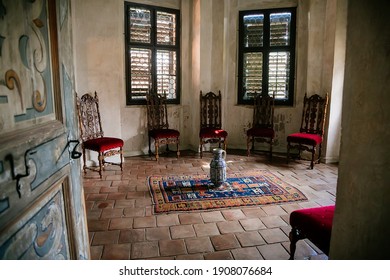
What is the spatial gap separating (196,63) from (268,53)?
1.48 meters

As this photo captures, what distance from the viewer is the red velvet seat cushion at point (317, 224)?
1.78 metres

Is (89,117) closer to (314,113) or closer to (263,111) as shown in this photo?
(263,111)

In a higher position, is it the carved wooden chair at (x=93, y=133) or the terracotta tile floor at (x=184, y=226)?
the carved wooden chair at (x=93, y=133)

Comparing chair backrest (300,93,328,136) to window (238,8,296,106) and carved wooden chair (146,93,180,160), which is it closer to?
window (238,8,296,106)

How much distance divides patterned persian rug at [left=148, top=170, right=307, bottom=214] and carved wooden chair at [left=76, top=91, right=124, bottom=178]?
2.61 ft

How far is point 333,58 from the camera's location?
16.5 feet

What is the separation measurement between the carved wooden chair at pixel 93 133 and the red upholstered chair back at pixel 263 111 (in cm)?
274

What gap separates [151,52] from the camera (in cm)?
580

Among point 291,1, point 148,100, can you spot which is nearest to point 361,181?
point 148,100

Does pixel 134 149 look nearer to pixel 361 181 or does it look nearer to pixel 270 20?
pixel 270 20

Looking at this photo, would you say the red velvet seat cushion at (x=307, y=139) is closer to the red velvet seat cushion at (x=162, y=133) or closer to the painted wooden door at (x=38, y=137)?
the red velvet seat cushion at (x=162, y=133)

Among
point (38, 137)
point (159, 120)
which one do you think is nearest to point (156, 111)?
point (159, 120)

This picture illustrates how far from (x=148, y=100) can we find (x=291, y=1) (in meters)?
3.39

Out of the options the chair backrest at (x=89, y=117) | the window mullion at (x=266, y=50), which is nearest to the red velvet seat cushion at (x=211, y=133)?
the window mullion at (x=266, y=50)
